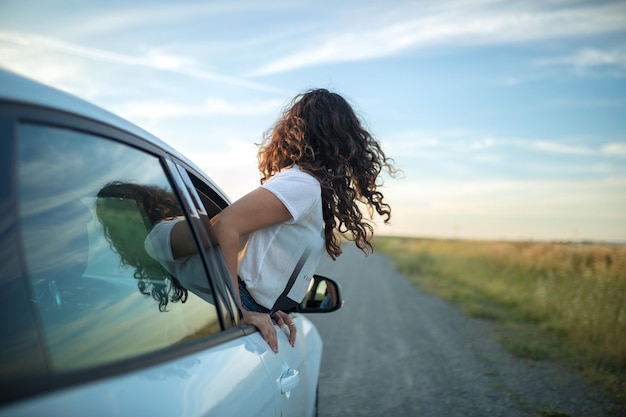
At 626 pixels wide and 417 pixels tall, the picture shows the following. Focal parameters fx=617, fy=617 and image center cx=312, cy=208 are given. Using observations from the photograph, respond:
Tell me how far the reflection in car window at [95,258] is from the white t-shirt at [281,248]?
55 centimetres

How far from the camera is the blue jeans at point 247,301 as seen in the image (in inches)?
105

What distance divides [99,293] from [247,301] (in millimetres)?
1084

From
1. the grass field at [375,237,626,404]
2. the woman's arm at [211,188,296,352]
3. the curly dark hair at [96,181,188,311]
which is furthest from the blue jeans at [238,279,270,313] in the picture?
the grass field at [375,237,626,404]

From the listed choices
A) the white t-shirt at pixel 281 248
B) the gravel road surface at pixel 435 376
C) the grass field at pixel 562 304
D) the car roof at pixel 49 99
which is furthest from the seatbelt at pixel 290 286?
the grass field at pixel 562 304

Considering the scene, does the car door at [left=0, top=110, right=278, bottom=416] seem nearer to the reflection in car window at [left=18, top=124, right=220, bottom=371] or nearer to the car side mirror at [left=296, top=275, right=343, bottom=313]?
the reflection in car window at [left=18, top=124, right=220, bottom=371]

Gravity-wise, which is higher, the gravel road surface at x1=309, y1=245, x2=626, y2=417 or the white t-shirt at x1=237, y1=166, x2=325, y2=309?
the white t-shirt at x1=237, y1=166, x2=325, y2=309

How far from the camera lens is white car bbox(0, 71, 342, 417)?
1159 mm

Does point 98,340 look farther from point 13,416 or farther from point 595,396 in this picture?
point 595,396

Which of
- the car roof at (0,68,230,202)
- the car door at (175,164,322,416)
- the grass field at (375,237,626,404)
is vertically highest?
the car roof at (0,68,230,202)

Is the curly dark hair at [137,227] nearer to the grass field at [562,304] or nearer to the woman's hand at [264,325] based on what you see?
the woman's hand at [264,325]

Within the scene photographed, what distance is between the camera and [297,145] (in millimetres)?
3035

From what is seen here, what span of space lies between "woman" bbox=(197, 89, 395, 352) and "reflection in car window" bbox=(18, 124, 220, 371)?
44 centimetres

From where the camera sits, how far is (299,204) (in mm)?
2570

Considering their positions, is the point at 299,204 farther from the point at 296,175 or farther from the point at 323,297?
the point at 323,297
